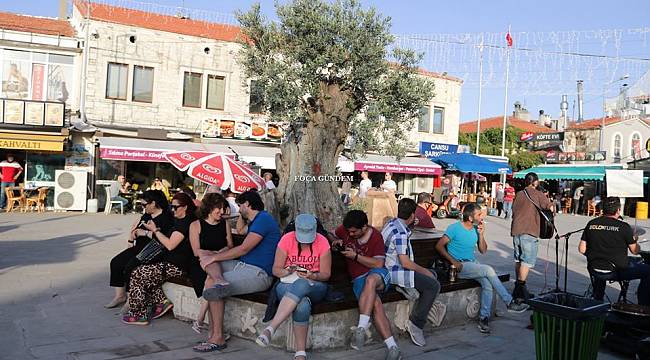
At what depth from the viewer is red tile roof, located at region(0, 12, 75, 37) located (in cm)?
2114

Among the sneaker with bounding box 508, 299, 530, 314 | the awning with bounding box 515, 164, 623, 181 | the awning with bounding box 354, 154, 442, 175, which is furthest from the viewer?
the awning with bounding box 515, 164, 623, 181

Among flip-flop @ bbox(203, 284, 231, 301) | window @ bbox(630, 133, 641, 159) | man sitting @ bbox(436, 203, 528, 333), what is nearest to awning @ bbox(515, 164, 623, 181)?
window @ bbox(630, 133, 641, 159)

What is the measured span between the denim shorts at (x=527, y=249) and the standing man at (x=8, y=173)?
672 inches

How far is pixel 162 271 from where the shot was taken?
6473 mm

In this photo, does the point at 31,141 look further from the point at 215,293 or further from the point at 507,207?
the point at 507,207

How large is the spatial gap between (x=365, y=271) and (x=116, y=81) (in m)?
18.2

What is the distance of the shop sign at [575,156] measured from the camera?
131 feet

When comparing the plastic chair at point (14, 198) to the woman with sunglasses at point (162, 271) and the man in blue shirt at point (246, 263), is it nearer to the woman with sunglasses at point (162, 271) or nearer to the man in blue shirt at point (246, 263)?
the woman with sunglasses at point (162, 271)

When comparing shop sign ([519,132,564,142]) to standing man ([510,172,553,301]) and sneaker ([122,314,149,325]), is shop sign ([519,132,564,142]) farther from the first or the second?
sneaker ([122,314,149,325])

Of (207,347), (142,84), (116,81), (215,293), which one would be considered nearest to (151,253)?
(215,293)

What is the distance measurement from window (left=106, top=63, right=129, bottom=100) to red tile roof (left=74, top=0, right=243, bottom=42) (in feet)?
5.25

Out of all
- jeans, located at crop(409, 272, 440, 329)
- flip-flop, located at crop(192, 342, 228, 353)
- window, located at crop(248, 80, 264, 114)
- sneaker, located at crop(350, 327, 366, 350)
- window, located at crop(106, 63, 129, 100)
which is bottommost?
flip-flop, located at crop(192, 342, 228, 353)

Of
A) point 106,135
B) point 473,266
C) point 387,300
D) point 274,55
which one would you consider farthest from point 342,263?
point 106,135

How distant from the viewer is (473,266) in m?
7.07
